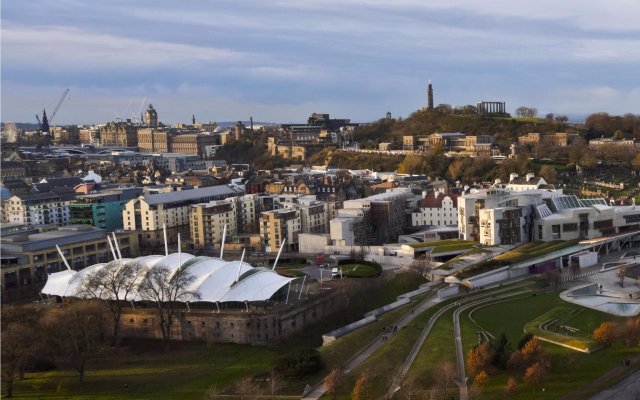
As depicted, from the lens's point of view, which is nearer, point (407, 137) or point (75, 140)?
point (407, 137)

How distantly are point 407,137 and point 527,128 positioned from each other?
15437mm

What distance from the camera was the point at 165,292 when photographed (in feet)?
107

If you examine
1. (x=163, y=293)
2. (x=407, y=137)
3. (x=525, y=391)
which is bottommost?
(x=525, y=391)

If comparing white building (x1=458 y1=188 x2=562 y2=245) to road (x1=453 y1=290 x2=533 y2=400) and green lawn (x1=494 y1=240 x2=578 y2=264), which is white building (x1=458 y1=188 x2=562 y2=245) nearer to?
green lawn (x1=494 y1=240 x2=578 y2=264)

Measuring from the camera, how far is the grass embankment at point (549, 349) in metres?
24.0

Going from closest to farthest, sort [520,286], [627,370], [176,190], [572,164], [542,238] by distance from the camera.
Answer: [627,370] → [520,286] → [542,238] → [176,190] → [572,164]

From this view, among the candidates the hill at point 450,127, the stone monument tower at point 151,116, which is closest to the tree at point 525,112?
the hill at point 450,127

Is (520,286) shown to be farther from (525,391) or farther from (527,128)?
(527,128)

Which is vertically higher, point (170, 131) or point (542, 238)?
point (170, 131)

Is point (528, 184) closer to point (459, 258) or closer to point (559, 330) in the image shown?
point (459, 258)

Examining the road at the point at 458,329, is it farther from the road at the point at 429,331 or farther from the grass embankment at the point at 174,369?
the grass embankment at the point at 174,369

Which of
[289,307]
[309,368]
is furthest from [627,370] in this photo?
[289,307]

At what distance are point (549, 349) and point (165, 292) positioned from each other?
53.1 ft

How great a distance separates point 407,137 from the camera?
9806 cm
